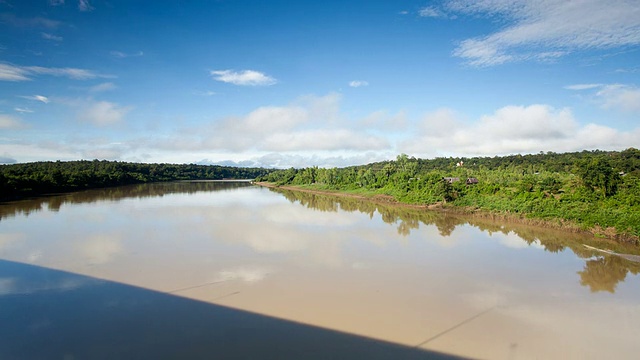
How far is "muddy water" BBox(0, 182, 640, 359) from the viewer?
21.4ft

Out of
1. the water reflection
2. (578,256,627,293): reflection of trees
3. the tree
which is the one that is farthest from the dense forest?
(578,256,627,293): reflection of trees

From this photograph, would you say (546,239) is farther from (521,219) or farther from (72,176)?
(72,176)

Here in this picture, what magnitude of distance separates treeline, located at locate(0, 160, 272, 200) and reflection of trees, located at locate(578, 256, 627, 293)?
4098cm

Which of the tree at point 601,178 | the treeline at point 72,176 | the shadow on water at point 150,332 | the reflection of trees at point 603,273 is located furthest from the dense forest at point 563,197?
the treeline at point 72,176

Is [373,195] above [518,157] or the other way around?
the other way around

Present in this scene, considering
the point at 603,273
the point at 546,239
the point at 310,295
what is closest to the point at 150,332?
the point at 310,295

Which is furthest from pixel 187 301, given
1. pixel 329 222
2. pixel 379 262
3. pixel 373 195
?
pixel 373 195

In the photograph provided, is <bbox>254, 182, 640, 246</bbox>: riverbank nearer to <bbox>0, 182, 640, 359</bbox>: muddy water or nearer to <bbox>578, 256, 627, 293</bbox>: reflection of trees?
<bbox>0, 182, 640, 359</bbox>: muddy water

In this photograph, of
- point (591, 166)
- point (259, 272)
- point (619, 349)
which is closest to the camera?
point (619, 349)

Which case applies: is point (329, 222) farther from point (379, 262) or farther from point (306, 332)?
point (306, 332)

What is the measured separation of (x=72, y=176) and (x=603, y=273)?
51473 mm

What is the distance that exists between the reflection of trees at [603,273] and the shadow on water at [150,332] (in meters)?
7.42

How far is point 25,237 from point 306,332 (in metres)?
15.0

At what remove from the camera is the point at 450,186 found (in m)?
27.8
